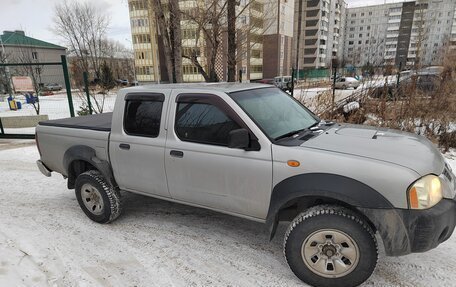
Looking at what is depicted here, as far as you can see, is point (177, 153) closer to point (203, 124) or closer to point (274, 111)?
point (203, 124)

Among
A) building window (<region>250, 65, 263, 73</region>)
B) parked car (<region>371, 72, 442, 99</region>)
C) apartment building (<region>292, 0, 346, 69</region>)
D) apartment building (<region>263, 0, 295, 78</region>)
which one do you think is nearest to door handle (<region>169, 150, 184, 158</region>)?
parked car (<region>371, 72, 442, 99</region>)

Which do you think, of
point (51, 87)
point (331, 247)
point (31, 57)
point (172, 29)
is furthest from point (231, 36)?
point (31, 57)

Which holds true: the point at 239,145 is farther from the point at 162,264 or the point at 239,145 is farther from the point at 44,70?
the point at 44,70

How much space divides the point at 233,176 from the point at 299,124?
0.99 metres

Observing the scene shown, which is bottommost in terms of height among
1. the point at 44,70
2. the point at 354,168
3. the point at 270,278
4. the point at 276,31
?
the point at 270,278

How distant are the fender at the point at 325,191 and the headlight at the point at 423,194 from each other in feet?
0.55

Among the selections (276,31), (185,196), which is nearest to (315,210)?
(185,196)

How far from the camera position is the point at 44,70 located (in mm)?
11602

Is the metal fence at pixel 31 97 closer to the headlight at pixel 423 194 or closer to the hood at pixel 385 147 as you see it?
the hood at pixel 385 147

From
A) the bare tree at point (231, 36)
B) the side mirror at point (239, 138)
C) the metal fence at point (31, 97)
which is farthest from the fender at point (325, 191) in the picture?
the metal fence at point (31, 97)

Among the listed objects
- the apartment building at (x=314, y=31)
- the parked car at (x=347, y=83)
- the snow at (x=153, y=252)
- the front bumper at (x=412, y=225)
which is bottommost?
the snow at (x=153, y=252)

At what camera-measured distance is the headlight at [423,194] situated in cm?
220

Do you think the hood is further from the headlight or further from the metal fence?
the metal fence

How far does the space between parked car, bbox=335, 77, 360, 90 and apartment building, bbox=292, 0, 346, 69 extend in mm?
62414
